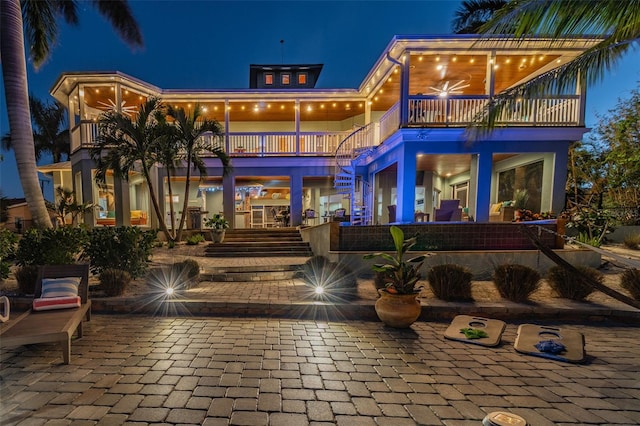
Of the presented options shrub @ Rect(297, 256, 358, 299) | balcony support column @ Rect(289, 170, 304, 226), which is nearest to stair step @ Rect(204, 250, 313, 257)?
shrub @ Rect(297, 256, 358, 299)

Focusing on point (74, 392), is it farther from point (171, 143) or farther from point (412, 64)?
point (412, 64)

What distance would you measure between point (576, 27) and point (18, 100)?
10.4 metres

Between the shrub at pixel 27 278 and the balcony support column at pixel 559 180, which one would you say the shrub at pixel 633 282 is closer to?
the balcony support column at pixel 559 180

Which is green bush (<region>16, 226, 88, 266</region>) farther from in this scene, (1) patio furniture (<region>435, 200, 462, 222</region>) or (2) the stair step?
(1) patio furniture (<region>435, 200, 462, 222</region>)

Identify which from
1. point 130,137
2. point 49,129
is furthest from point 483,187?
point 49,129

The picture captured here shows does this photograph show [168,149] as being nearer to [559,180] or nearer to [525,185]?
[559,180]

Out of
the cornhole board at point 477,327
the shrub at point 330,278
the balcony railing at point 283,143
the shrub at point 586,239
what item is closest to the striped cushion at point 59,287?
the shrub at point 330,278

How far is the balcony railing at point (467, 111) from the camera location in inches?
322

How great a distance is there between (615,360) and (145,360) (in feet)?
16.6

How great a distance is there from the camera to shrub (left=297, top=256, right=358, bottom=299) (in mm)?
4898

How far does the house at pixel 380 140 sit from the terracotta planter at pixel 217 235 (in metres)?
2.49

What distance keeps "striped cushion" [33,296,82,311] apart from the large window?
12062 millimetres

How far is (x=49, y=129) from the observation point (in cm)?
2205

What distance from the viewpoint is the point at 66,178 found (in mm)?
15922
